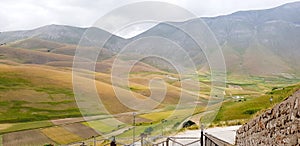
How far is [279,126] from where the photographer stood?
21.6 feet

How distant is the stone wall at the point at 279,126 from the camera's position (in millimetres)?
5496

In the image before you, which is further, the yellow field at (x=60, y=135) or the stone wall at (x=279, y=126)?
the yellow field at (x=60, y=135)

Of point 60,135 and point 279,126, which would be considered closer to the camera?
point 279,126

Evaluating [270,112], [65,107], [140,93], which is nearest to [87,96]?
[140,93]

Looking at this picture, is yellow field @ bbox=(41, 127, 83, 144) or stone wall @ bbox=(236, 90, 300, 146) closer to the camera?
stone wall @ bbox=(236, 90, 300, 146)

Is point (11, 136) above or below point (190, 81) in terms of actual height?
below

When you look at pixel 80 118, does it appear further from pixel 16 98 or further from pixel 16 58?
pixel 16 58

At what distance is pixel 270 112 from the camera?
24.1 feet

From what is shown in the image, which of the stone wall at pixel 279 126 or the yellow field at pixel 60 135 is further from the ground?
the stone wall at pixel 279 126

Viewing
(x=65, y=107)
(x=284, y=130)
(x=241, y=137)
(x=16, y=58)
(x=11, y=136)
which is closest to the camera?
(x=284, y=130)

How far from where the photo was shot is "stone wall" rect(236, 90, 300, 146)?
5.50 meters

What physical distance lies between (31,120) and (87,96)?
31115 mm

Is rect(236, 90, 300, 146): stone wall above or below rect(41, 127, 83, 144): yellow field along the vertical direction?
above

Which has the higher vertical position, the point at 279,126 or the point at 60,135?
the point at 279,126
